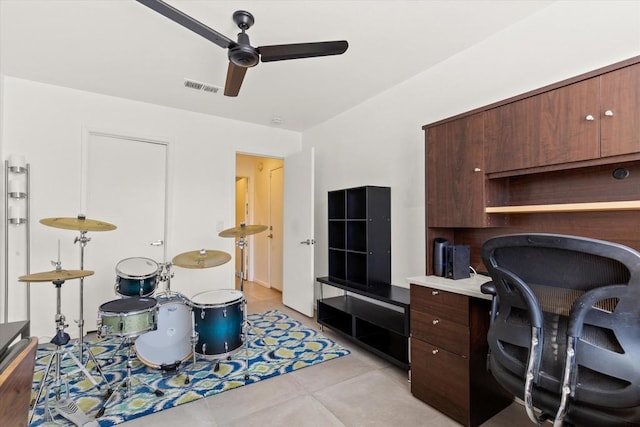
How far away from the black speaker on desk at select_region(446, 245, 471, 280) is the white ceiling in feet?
5.06

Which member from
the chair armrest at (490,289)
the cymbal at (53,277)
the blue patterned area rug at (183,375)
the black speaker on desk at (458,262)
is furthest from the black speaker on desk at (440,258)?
the cymbal at (53,277)

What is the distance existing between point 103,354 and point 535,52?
4.11m

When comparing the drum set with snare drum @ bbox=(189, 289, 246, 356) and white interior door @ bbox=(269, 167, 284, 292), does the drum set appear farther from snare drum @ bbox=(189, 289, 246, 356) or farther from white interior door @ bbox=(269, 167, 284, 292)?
white interior door @ bbox=(269, 167, 284, 292)

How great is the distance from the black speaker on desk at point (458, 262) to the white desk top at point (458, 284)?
1.5 inches

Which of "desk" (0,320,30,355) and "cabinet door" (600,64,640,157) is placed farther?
"cabinet door" (600,64,640,157)

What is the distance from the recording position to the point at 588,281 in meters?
1.03

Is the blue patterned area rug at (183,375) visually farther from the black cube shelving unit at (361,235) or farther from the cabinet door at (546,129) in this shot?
the cabinet door at (546,129)

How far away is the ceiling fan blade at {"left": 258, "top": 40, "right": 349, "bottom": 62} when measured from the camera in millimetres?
1762

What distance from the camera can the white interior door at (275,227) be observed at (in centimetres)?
502

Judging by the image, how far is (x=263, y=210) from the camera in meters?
5.49

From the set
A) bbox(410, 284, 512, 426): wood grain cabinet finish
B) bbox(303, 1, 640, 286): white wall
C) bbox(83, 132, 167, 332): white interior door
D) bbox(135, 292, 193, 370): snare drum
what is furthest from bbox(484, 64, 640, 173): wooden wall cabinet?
bbox(83, 132, 167, 332): white interior door

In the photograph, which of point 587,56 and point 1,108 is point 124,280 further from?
point 587,56

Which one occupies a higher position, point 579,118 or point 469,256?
point 579,118

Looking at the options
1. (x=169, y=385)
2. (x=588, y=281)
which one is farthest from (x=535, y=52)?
(x=169, y=385)
